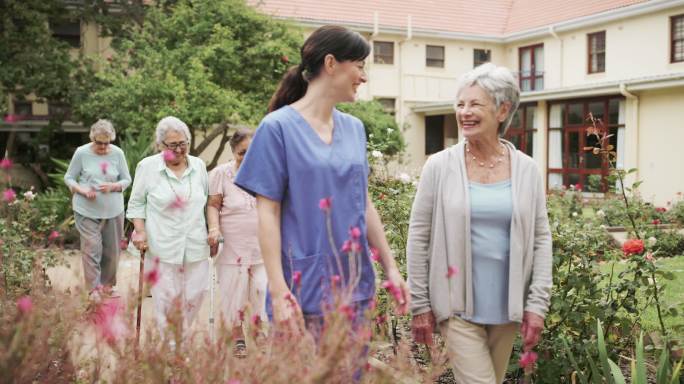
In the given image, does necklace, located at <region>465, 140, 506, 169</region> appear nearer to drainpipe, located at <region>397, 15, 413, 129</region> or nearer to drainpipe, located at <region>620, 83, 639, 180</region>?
drainpipe, located at <region>620, 83, 639, 180</region>

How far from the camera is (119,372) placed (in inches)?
84.1

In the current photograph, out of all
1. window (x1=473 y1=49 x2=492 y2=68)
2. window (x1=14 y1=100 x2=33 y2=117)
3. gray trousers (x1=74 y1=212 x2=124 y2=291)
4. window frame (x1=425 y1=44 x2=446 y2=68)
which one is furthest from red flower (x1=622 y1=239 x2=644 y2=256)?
window (x1=473 y1=49 x2=492 y2=68)

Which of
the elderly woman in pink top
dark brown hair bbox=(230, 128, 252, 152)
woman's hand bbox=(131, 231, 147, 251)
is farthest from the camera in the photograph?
dark brown hair bbox=(230, 128, 252, 152)

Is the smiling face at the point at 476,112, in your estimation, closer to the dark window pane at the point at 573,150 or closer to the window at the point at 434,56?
the dark window pane at the point at 573,150

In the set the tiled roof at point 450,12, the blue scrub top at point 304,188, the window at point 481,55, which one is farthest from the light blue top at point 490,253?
the window at point 481,55

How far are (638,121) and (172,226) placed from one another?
20.8m

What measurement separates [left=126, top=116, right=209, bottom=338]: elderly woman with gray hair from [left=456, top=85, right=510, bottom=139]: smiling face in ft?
9.15

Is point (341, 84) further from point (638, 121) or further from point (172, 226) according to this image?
point (638, 121)

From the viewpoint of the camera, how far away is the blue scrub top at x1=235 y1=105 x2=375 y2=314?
274 cm

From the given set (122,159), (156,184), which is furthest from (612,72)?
(156,184)

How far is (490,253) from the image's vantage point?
127 inches

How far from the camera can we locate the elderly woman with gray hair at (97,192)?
7906 millimetres

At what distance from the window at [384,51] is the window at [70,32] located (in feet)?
35.7

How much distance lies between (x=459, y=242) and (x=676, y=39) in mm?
23735
